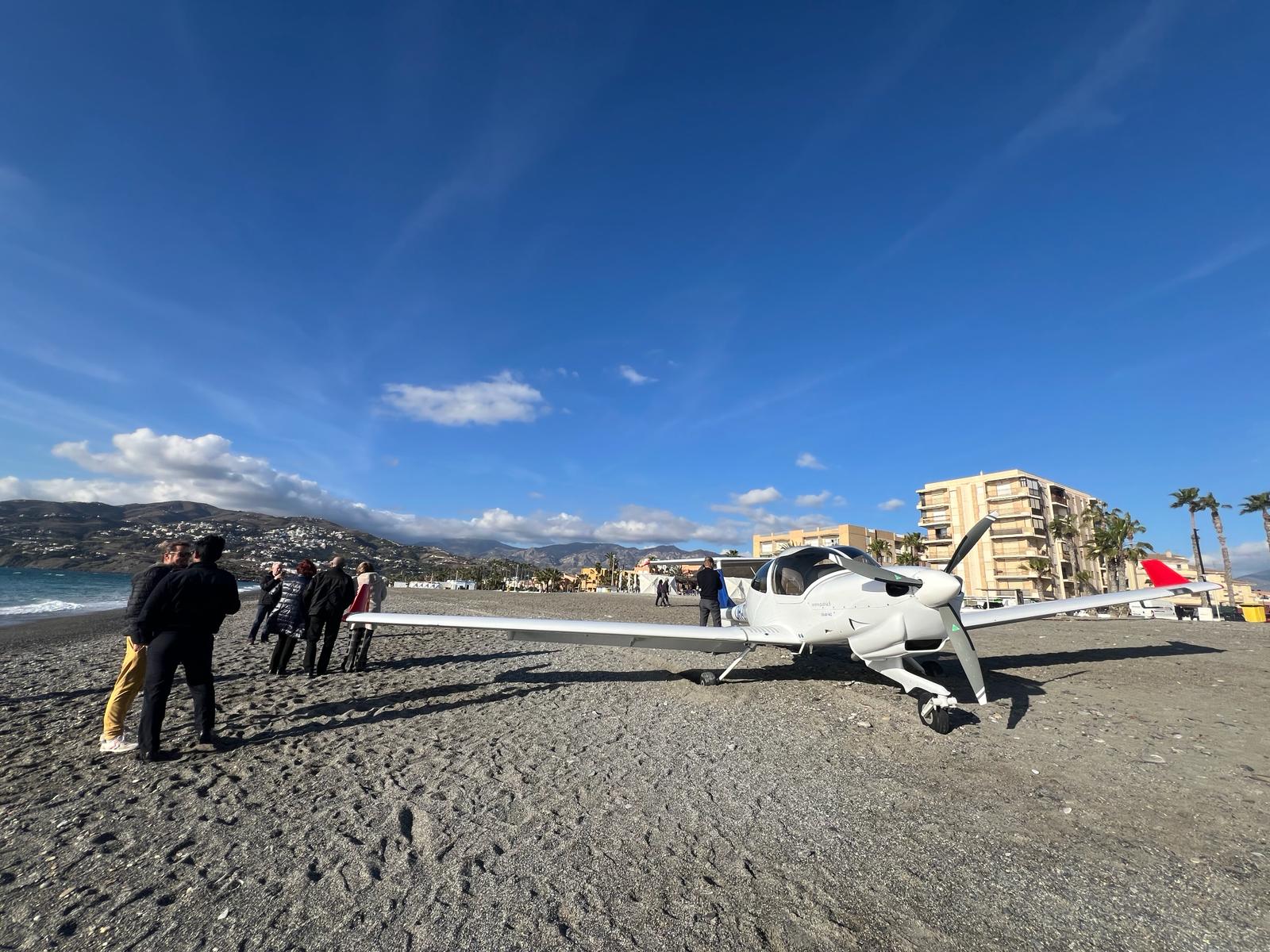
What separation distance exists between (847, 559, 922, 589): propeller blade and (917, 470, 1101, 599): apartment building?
6698 centimetres

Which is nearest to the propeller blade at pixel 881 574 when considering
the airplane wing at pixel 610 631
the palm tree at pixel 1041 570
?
the airplane wing at pixel 610 631

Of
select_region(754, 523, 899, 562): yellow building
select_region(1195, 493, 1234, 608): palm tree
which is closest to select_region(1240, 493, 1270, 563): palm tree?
select_region(1195, 493, 1234, 608): palm tree

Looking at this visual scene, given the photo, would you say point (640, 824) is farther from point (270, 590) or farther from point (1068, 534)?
point (1068, 534)

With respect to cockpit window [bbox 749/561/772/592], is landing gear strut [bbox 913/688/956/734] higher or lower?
lower

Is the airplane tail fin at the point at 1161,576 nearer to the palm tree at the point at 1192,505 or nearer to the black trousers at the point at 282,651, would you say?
the black trousers at the point at 282,651

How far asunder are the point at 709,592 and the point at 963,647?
6.55 metres

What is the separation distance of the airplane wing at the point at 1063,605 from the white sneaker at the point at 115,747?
422 inches

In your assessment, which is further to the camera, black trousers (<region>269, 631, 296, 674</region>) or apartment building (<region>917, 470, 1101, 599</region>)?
apartment building (<region>917, 470, 1101, 599</region>)

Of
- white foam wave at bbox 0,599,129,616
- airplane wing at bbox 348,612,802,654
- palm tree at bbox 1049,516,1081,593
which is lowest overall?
white foam wave at bbox 0,599,129,616

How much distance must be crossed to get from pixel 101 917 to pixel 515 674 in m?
6.55

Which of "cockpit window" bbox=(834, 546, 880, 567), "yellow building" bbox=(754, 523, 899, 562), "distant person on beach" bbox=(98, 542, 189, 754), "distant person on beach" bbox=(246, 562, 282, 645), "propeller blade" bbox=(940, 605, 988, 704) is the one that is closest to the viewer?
"distant person on beach" bbox=(98, 542, 189, 754)

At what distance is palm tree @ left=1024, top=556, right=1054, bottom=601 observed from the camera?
6018 cm

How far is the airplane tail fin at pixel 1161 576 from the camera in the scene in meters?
9.98

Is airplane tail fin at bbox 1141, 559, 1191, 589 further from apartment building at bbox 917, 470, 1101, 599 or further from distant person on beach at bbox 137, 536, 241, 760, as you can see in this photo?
apartment building at bbox 917, 470, 1101, 599
